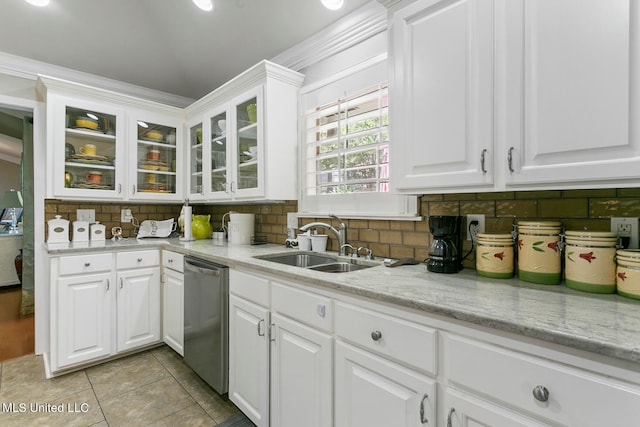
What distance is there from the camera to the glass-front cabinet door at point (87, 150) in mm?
2557

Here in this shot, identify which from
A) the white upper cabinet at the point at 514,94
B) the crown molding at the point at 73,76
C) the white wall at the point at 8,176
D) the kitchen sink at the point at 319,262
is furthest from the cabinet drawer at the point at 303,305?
the white wall at the point at 8,176

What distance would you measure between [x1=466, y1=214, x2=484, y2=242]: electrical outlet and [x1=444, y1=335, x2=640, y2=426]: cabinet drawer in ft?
2.40

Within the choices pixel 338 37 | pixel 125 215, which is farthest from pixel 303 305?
pixel 125 215

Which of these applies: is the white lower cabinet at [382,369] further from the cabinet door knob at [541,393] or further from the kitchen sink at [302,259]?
the kitchen sink at [302,259]

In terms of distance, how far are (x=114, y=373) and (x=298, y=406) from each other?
66.9 inches

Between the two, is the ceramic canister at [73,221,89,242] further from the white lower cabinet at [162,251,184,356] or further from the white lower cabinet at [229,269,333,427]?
the white lower cabinet at [229,269,333,427]

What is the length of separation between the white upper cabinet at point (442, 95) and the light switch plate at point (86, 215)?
2.87 meters

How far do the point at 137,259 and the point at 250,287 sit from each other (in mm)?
1380

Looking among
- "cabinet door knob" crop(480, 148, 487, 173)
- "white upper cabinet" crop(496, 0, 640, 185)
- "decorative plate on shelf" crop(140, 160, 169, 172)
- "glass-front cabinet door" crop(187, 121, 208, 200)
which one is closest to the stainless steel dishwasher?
"glass-front cabinet door" crop(187, 121, 208, 200)

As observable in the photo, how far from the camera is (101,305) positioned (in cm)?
242

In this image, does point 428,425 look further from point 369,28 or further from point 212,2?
point 212,2

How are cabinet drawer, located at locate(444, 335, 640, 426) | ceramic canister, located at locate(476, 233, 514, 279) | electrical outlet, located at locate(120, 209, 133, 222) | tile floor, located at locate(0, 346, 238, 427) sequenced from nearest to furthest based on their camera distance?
cabinet drawer, located at locate(444, 335, 640, 426)
ceramic canister, located at locate(476, 233, 514, 279)
tile floor, located at locate(0, 346, 238, 427)
electrical outlet, located at locate(120, 209, 133, 222)

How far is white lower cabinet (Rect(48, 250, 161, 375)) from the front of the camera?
2.26 m

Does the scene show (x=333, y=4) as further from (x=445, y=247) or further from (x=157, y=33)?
(x=445, y=247)
